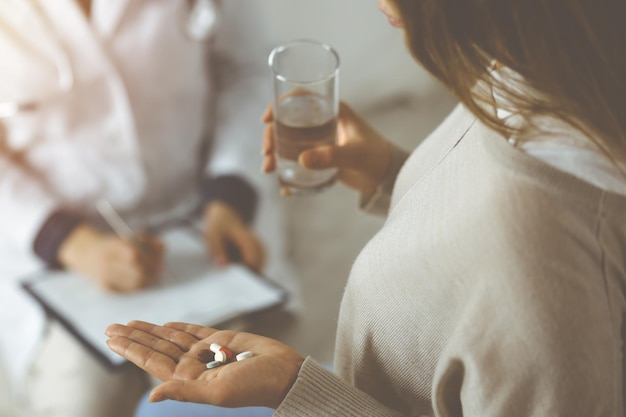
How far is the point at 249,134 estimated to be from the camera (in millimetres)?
1188

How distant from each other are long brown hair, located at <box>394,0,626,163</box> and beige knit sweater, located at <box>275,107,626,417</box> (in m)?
0.04

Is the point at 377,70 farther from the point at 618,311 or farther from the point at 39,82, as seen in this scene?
the point at 618,311

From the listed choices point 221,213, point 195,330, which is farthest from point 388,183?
point 221,213

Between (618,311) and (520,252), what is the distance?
9cm

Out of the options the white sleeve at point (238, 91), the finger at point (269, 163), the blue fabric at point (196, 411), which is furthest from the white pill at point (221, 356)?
the white sleeve at point (238, 91)

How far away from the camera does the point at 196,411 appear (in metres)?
0.78

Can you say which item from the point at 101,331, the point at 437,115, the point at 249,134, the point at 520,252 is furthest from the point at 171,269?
the point at 437,115

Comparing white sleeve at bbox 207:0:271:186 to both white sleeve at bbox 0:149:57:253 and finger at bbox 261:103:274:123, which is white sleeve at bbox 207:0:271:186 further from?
finger at bbox 261:103:274:123

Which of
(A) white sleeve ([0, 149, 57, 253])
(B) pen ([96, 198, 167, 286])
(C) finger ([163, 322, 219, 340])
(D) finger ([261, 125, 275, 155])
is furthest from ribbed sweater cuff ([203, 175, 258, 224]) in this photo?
(C) finger ([163, 322, 219, 340])

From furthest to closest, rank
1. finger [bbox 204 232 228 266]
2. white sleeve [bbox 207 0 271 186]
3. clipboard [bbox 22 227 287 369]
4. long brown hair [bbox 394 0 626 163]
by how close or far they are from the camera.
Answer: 1. white sleeve [bbox 207 0 271 186]
2. finger [bbox 204 232 228 266]
3. clipboard [bbox 22 227 287 369]
4. long brown hair [bbox 394 0 626 163]

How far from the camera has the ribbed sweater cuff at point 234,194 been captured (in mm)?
1146

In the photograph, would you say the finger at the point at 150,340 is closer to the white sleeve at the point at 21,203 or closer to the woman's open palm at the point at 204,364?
the woman's open palm at the point at 204,364

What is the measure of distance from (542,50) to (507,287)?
0.16m

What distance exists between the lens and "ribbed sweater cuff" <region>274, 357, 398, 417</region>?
57 centimetres
